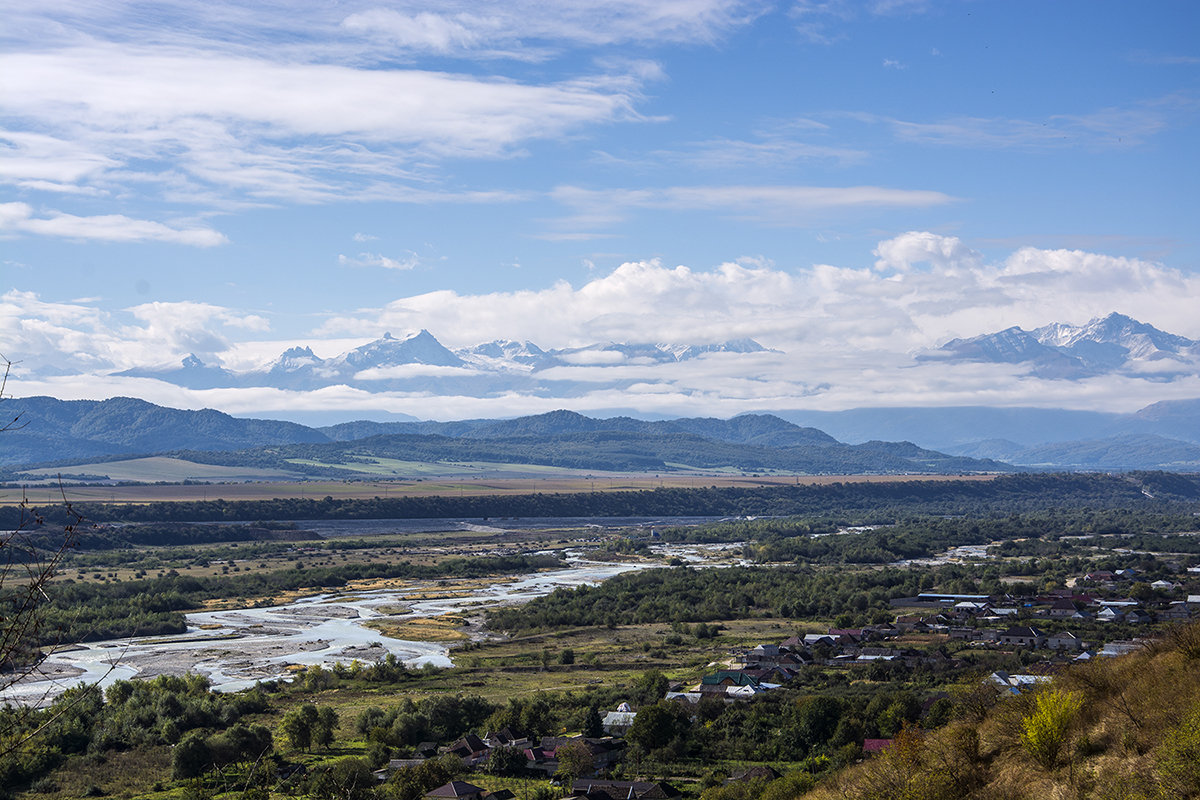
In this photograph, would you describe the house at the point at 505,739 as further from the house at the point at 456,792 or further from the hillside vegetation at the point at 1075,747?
the hillside vegetation at the point at 1075,747

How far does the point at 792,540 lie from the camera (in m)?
134

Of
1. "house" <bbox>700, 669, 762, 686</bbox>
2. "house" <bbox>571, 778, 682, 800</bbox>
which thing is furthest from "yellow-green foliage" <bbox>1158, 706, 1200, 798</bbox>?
"house" <bbox>700, 669, 762, 686</bbox>

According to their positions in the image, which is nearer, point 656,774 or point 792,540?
point 656,774

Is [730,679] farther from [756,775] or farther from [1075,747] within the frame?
[1075,747]

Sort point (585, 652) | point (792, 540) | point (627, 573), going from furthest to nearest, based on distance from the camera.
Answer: point (792, 540)
point (627, 573)
point (585, 652)

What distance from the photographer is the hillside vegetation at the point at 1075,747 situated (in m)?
17.1

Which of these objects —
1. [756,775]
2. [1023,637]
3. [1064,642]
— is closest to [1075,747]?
[756,775]

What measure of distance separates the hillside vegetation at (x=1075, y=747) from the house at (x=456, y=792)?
13166mm

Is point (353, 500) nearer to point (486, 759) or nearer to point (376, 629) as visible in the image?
point (376, 629)

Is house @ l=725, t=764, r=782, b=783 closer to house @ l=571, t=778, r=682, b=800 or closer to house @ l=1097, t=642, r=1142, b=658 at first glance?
house @ l=571, t=778, r=682, b=800

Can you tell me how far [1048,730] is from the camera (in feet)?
64.1

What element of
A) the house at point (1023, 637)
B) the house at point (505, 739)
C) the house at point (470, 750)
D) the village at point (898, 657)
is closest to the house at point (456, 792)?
the village at point (898, 657)

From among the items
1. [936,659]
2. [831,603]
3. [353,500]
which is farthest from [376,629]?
[353,500]

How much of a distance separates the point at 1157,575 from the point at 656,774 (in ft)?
229
